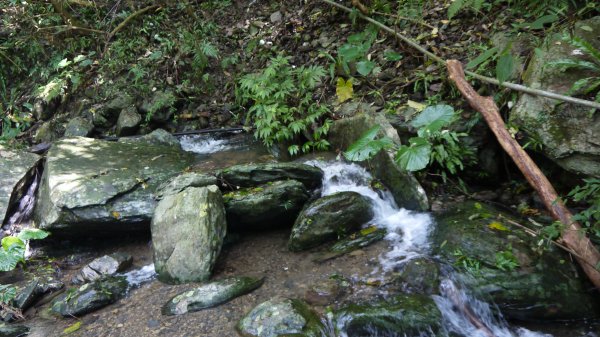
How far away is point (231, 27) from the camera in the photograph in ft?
27.6

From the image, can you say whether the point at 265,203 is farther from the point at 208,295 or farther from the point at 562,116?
the point at 562,116

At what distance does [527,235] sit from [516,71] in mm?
1909

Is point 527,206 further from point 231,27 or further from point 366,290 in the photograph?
point 231,27

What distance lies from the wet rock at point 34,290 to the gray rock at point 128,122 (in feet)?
10.9

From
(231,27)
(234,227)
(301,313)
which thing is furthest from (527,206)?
(231,27)

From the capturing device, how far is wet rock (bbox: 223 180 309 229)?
4.62 metres

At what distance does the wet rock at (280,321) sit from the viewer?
125 inches

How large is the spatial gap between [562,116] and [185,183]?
3931mm

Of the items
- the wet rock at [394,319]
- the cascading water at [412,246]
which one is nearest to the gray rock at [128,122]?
the cascading water at [412,246]

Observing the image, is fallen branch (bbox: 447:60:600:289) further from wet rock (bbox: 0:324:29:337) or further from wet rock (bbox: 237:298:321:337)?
wet rock (bbox: 0:324:29:337)

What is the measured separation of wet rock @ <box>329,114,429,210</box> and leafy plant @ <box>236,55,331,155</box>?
13.0 inches

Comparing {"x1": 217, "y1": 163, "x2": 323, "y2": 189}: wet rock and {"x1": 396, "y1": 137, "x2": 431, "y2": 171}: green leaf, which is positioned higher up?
{"x1": 396, "y1": 137, "x2": 431, "y2": 171}: green leaf

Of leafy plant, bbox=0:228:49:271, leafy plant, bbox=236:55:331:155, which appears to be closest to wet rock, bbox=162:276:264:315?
leafy plant, bbox=0:228:49:271

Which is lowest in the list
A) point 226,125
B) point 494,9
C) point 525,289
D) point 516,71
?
point 525,289
